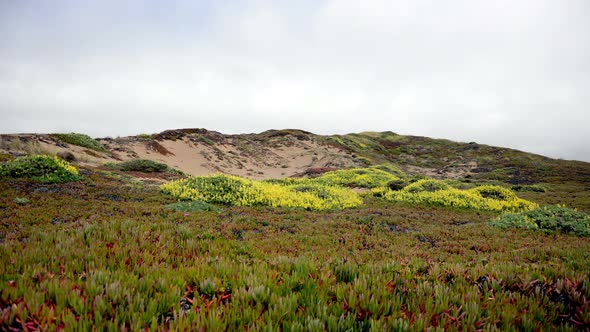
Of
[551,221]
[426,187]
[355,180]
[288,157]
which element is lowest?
[551,221]

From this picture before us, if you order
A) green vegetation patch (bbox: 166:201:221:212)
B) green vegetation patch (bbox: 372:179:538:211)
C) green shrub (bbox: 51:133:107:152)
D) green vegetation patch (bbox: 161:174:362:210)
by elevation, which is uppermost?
green shrub (bbox: 51:133:107:152)

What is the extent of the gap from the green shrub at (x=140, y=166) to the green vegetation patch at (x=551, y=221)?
2918cm

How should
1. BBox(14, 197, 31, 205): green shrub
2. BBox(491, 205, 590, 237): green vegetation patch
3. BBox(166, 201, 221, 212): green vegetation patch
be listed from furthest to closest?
1. BBox(166, 201, 221, 212): green vegetation patch
2. BBox(491, 205, 590, 237): green vegetation patch
3. BBox(14, 197, 31, 205): green shrub

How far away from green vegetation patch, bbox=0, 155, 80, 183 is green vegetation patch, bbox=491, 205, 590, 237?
20644mm

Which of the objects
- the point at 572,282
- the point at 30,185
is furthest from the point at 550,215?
the point at 30,185

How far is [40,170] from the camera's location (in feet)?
49.8

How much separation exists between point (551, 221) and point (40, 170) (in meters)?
23.6

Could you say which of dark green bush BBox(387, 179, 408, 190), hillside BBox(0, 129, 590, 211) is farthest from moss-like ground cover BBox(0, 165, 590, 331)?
hillside BBox(0, 129, 590, 211)

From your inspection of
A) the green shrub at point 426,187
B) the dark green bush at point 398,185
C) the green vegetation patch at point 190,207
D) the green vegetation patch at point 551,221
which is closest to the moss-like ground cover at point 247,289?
the green vegetation patch at point 551,221

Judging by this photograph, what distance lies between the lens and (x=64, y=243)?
15.5 feet

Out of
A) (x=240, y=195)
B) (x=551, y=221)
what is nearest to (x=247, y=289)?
(x=240, y=195)

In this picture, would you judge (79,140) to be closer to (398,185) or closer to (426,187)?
(398,185)

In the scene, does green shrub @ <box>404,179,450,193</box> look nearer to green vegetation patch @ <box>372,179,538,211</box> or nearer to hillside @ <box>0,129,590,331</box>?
green vegetation patch @ <box>372,179,538,211</box>

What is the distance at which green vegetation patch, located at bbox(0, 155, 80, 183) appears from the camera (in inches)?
575
